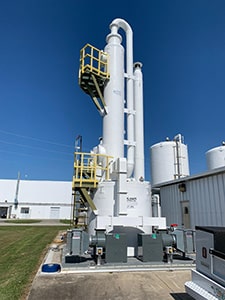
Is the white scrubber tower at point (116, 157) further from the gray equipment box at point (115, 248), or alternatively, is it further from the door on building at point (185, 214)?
the door on building at point (185, 214)

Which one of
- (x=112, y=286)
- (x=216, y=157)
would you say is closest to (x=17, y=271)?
(x=112, y=286)

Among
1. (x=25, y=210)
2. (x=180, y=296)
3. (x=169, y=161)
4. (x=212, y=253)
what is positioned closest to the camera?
(x=212, y=253)

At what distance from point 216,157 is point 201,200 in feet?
27.8

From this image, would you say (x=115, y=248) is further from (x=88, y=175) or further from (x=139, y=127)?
(x=139, y=127)

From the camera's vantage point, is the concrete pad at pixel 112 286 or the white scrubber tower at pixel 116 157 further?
the white scrubber tower at pixel 116 157

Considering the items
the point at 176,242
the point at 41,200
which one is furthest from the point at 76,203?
the point at 41,200

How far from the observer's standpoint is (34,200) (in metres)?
38.5

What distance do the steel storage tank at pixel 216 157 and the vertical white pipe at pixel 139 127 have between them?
26.7ft

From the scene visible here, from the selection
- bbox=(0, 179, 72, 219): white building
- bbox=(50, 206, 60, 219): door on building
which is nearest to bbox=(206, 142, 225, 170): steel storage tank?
bbox=(0, 179, 72, 219): white building

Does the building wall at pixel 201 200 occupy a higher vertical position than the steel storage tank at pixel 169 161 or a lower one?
lower

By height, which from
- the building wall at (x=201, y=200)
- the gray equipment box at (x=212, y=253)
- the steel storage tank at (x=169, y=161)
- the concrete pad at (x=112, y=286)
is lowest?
the concrete pad at (x=112, y=286)

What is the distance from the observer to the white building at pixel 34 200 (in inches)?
1491

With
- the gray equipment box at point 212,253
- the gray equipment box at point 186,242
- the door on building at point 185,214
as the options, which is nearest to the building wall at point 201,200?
the door on building at point 185,214

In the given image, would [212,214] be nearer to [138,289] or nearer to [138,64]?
[138,289]
